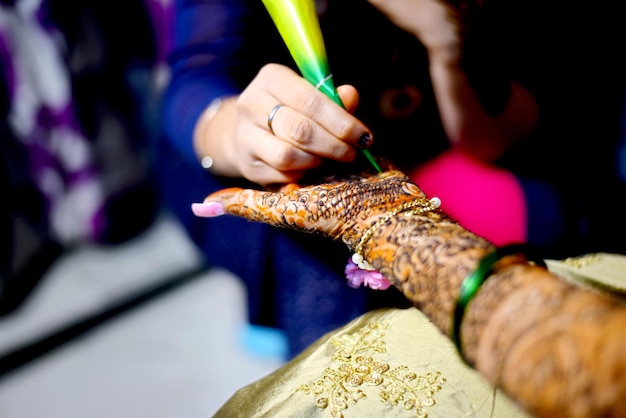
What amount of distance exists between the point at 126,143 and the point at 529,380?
114 centimetres

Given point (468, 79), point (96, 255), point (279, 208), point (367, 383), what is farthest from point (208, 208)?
point (96, 255)

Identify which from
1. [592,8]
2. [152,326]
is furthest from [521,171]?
[152,326]

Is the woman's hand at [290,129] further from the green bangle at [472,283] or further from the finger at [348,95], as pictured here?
the green bangle at [472,283]

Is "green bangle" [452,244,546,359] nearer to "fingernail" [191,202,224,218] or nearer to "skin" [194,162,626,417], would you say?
"skin" [194,162,626,417]

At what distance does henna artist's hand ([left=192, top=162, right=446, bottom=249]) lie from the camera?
437 millimetres

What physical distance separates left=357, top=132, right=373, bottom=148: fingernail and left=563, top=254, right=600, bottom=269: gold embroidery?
27 cm

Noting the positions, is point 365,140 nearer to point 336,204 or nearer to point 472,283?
point 336,204

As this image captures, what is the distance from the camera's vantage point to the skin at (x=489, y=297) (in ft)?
0.86

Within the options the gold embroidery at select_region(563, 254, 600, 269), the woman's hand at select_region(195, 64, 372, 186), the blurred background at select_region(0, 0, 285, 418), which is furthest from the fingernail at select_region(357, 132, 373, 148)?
the blurred background at select_region(0, 0, 285, 418)

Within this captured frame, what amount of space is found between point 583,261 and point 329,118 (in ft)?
1.10

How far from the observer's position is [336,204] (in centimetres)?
44

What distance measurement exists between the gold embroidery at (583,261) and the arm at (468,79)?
0.19 meters

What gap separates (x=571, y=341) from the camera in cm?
27

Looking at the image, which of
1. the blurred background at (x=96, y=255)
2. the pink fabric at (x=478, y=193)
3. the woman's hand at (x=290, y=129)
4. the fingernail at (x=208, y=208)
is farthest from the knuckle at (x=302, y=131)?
the blurred background at (x=96, y=255)
